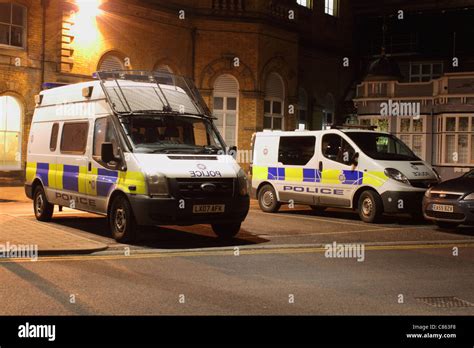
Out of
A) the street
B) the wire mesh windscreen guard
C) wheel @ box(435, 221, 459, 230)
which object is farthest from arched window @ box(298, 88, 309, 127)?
the wire mesh windscreen guard

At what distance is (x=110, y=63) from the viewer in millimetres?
25844

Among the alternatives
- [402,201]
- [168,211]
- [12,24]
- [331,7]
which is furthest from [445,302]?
[331,7]

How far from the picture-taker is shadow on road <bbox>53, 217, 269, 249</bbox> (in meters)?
11.2

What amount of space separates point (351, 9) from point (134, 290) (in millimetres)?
35438

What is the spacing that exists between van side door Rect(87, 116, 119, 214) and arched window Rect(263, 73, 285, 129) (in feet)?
60.2

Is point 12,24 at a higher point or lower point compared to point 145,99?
higher

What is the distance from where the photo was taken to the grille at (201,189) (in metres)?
10.7

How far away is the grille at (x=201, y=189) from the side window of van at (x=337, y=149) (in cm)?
486

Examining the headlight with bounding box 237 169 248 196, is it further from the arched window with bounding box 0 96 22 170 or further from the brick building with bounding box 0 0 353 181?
the arched window with bounding box 0 96 22 170

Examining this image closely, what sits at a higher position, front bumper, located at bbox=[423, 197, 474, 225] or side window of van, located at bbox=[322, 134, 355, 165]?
side window of van, located at bbox=[322, 134, 355, 165]

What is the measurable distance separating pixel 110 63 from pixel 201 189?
16220mm

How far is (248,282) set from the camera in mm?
8164

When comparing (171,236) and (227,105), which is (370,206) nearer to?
(171,236)
